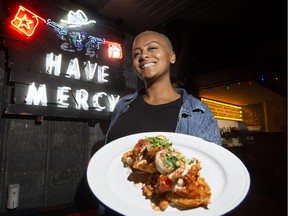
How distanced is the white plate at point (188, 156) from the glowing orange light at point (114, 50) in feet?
15.6

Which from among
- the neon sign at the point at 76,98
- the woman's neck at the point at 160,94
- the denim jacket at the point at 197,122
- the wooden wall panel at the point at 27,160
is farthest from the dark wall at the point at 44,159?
the denim jacket at the point at 197,122

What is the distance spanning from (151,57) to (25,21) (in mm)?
3623

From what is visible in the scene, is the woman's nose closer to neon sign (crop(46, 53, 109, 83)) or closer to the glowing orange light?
neon sign (crop(46, 53, 109, 83))

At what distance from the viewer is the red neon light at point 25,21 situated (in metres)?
4.34

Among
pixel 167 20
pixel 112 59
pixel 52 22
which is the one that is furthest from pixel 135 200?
pixel 167 20

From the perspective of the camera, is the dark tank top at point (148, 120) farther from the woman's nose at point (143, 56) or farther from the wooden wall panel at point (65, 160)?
the wooden wall panel at point (65, 160)

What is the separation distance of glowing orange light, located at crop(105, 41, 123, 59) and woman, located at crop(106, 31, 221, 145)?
12.8 feet

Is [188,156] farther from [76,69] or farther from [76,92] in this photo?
[76,69]

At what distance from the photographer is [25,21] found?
14.5 ft

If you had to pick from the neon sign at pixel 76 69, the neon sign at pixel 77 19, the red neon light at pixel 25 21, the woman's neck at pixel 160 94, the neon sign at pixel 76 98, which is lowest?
the woman's neck at pixel 160 94

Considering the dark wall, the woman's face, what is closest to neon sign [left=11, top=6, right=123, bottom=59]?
the dark wall

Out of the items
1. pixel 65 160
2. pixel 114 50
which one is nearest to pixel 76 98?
pixel 65 160

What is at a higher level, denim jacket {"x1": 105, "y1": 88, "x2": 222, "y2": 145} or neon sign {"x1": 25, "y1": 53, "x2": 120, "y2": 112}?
neon sign {"x1": 25, "y1": 53, "x2": 120, "y2": 112}

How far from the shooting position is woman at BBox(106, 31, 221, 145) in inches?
77.2
